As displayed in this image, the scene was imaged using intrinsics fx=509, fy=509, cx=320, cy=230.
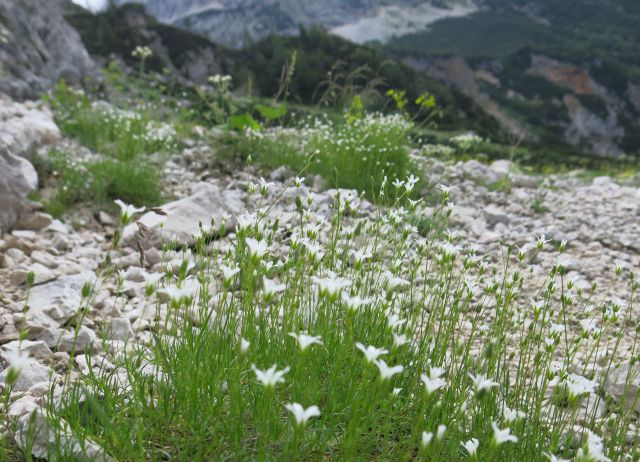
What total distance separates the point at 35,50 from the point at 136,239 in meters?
14.5

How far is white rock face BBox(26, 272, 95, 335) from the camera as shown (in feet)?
10.5

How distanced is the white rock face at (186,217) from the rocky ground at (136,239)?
0.04ft

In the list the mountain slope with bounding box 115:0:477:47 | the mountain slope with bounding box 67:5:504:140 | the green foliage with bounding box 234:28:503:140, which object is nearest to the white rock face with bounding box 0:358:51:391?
the green foliage with bounding box 234:28:503:140

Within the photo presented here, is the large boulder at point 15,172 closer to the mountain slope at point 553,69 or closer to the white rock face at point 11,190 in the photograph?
the white rock face at point 11,190

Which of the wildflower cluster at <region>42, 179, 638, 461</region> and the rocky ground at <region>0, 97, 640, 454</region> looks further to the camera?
the rocky ground at <region>0, 97, 640, 454</region>

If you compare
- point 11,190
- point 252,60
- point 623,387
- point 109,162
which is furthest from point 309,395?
point 252,60

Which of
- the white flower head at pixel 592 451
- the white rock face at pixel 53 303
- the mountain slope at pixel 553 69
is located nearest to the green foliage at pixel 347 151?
the white rock face at pixel 53 303

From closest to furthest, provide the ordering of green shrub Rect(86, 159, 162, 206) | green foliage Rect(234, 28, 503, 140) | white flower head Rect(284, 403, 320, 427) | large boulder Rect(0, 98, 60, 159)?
white flower head Rect(284, 403, 320, 427) → large boulder Rect(0, 98, 60, 159) → green shrub Rect(86, 159, 162, 206) → green foliage Rect(234, 28, 503, 140)

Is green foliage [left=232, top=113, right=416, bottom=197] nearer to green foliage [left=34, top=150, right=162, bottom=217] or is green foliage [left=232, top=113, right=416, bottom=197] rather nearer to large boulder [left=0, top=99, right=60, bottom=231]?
green foliage [left=34, top=150, right=162, bottom=217]

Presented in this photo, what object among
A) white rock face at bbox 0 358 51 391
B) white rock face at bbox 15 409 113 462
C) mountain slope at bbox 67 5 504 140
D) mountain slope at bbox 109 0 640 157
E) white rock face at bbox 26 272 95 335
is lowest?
white rock face at bbox 26 272 95 335

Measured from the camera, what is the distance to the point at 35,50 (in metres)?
15.6

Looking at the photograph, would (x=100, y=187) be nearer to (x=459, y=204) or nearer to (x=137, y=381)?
(x=137, y=381)

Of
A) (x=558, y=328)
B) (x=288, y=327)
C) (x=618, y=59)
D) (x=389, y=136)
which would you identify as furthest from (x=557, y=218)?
(x=618, y=59)

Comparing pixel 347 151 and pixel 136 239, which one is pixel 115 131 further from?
pixel 136 239
